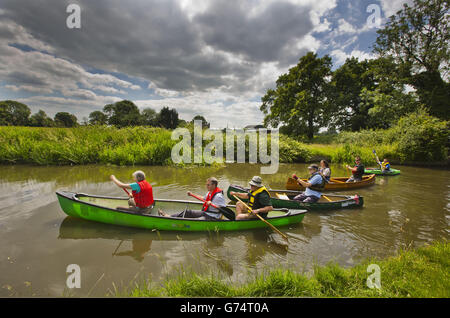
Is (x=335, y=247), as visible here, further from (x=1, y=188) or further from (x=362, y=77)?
(x=362, y=77)

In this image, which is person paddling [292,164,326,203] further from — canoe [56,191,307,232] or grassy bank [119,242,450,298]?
grassy bank [119,242,450,298]

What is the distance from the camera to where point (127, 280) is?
156 inches

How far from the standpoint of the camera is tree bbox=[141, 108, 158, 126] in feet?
224

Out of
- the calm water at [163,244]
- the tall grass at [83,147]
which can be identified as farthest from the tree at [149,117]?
the calm water at [163,244]

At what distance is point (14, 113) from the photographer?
6450 cm

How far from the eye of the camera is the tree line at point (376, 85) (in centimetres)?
2406

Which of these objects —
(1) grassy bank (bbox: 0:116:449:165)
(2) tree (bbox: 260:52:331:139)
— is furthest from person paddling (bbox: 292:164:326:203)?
(2) tree (bbox: 260:52:331:139)

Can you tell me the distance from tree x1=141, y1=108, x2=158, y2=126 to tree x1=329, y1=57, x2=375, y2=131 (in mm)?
54306

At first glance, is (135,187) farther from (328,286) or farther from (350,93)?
(350,93)

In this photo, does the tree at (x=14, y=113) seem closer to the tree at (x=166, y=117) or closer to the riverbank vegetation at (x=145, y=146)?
the tree at (x=166, y=117)
